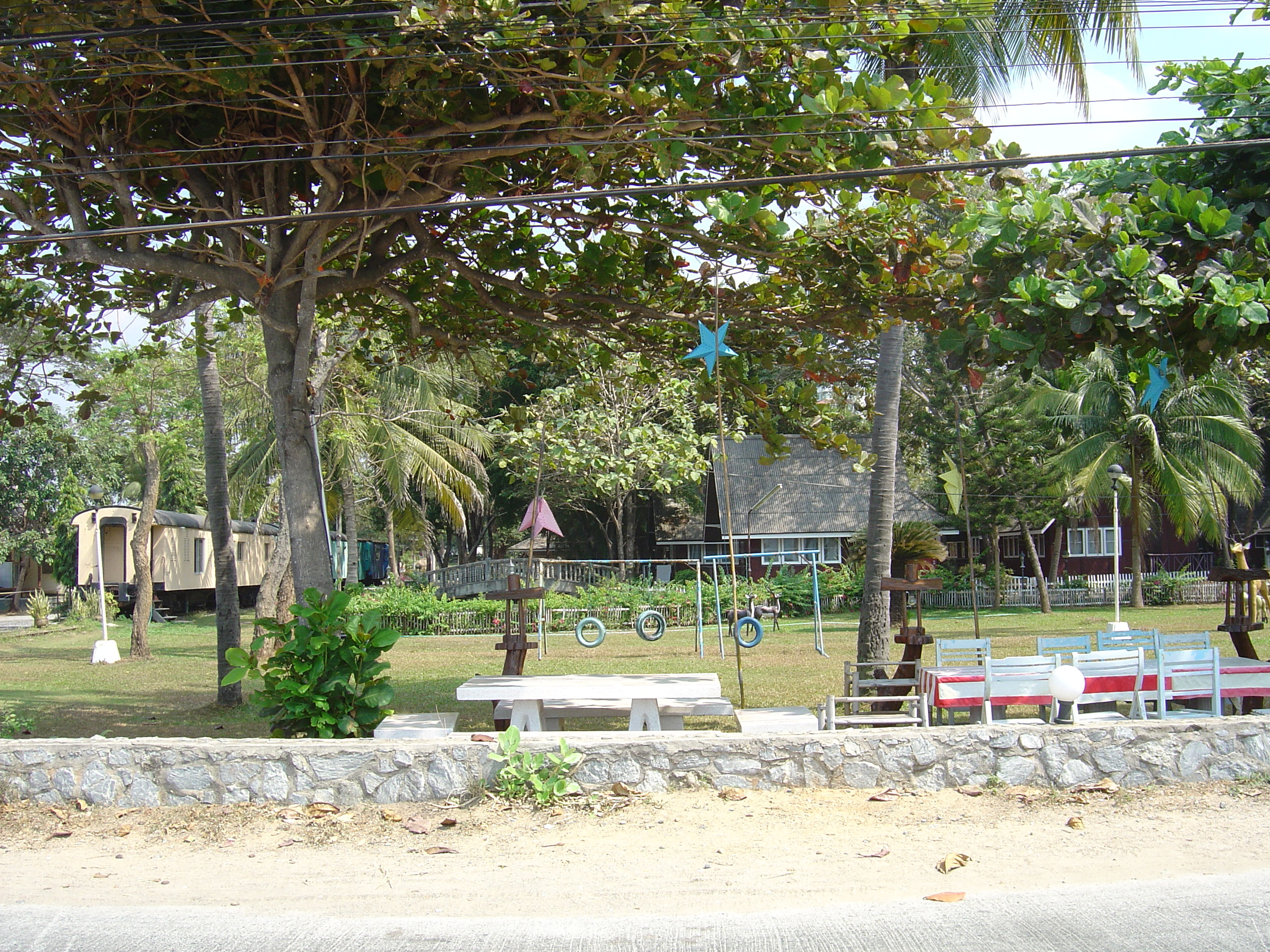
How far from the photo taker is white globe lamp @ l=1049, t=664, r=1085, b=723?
7504 millimetres

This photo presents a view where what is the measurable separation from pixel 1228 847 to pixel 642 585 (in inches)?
801

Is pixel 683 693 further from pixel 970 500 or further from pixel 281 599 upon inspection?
pixel 970 500

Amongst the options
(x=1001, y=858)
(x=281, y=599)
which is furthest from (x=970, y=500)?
(x=1001, y=858)

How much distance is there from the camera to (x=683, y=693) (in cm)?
838

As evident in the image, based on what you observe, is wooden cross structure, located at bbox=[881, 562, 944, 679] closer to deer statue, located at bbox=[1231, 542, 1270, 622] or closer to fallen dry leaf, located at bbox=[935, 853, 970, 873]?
fallen dry leaf, located at bbox=[935, 853, 970, 873]

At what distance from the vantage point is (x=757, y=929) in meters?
5.03

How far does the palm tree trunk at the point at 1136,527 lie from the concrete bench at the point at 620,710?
20857 millimetres

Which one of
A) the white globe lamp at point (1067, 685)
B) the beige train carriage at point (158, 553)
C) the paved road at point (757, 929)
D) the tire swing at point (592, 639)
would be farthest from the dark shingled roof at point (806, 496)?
the paved road at point (757, 929)

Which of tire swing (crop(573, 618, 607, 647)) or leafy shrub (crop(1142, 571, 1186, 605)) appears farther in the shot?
leafy shrub (crop(1142, 571, 1186, 605))

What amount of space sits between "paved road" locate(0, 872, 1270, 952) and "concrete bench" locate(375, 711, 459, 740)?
→ 7.26 ft

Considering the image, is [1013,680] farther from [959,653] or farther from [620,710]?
[620,710]

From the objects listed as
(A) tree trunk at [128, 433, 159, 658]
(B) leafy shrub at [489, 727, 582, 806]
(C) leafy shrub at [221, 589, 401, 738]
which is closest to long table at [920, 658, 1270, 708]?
(B) leafy shrub at [489, 727, 582, 806]

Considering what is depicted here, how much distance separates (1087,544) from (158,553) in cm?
3041

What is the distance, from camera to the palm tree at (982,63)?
12.4 metres
